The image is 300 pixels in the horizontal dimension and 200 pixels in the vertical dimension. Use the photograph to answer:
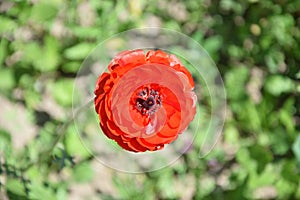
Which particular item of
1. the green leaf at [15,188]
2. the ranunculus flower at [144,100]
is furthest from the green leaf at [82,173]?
the ranunculus flower at [144,100]

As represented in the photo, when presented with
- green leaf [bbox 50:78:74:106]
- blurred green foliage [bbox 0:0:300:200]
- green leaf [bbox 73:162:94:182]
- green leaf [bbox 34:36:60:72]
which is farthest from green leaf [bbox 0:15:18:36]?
green leaf [bbox 73:162:94:182]

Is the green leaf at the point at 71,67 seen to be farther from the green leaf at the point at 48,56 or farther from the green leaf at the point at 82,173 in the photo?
the green leaf at the point at 82,173

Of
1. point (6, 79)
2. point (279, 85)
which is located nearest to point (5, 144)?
point (6, 79)

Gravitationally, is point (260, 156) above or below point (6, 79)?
below

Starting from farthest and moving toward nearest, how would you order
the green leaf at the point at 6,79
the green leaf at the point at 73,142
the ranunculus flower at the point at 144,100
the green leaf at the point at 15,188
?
the green leaf at the point at 6,79, the green leaf at the point at 73,142, the green leaf at the point at 15,188, the ranunculus flower at the point at 144,100

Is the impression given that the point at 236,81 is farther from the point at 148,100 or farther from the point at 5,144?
the point at 148,100

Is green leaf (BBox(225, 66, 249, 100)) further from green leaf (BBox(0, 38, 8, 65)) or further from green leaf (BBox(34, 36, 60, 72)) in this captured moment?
green leaf (BBox(0, 38, 8, 65))
